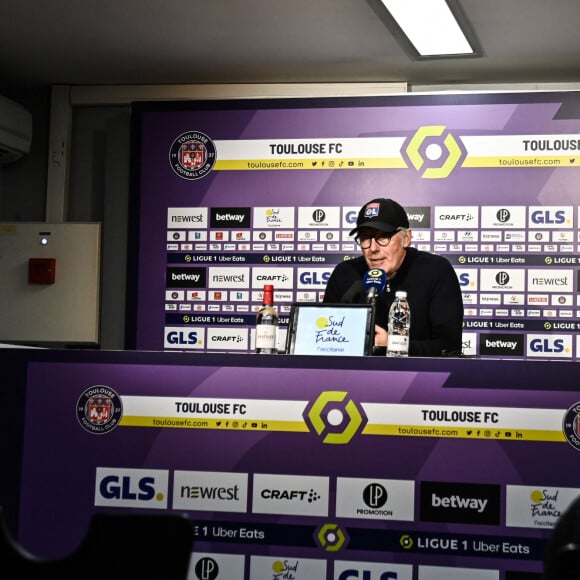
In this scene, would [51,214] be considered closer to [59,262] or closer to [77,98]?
[59,262]

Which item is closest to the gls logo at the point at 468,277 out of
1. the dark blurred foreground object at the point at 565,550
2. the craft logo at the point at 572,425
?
the craft logo at the point at 572,425

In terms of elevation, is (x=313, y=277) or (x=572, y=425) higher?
(x=313, y=277)

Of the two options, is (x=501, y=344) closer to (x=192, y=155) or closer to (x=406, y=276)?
(x=406, y=276)

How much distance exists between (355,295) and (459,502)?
81 cm

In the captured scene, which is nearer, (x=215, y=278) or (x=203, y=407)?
(x=203, y=407)

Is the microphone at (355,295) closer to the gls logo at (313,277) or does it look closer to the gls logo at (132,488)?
the gls logo at (132,488)

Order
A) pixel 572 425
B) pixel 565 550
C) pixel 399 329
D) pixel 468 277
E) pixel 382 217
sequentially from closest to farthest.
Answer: pixel 565 550, pixel 572 425, pixel 399 329, pixel 382 217, pixel 468 277

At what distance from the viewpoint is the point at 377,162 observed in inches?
203

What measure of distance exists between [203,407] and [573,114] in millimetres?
3141

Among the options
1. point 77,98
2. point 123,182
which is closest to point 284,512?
point 123,182

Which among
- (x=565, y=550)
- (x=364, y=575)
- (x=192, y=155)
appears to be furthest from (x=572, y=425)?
(x=192, y=155)

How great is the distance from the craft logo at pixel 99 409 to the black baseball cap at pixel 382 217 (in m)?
1.26

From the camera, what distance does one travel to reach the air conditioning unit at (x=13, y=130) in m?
5.59

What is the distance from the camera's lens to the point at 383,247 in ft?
12.1
